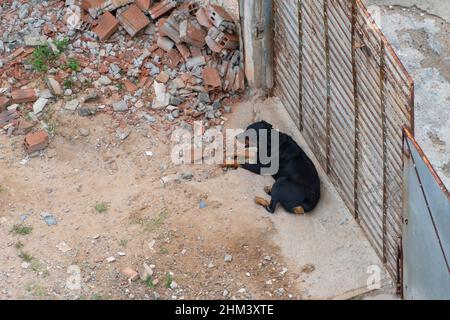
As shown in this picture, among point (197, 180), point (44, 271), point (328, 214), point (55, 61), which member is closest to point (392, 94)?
point (328, 214)

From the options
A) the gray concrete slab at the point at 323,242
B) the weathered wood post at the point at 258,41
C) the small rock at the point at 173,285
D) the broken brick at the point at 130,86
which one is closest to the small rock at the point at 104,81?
the broken brick at the point at 130,86

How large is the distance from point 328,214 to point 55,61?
3.42m

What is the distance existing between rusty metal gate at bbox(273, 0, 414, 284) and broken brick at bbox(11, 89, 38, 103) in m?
2.50

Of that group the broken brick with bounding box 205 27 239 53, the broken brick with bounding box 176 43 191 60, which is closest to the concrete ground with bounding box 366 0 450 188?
the broken brick with bounding box 205 27 239 53

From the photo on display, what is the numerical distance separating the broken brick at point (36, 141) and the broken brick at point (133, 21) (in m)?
1.54

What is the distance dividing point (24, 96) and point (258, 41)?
2.47 m

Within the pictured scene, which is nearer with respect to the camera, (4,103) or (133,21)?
(4,103)

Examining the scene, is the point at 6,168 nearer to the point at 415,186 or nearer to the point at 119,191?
the point at 119,191

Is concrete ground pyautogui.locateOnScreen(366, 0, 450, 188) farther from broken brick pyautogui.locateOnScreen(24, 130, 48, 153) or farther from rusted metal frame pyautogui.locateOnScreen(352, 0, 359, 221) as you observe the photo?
broken brick pyautogui.locateOnScreen(24, 130, 48, 153)

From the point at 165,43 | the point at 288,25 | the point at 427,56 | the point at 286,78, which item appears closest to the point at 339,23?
the point at 288,25

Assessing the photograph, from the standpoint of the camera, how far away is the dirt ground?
1048cm

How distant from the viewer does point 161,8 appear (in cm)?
1254

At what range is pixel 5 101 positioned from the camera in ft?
39.8

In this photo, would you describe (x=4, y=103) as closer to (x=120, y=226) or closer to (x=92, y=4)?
(x=92, y=4)
